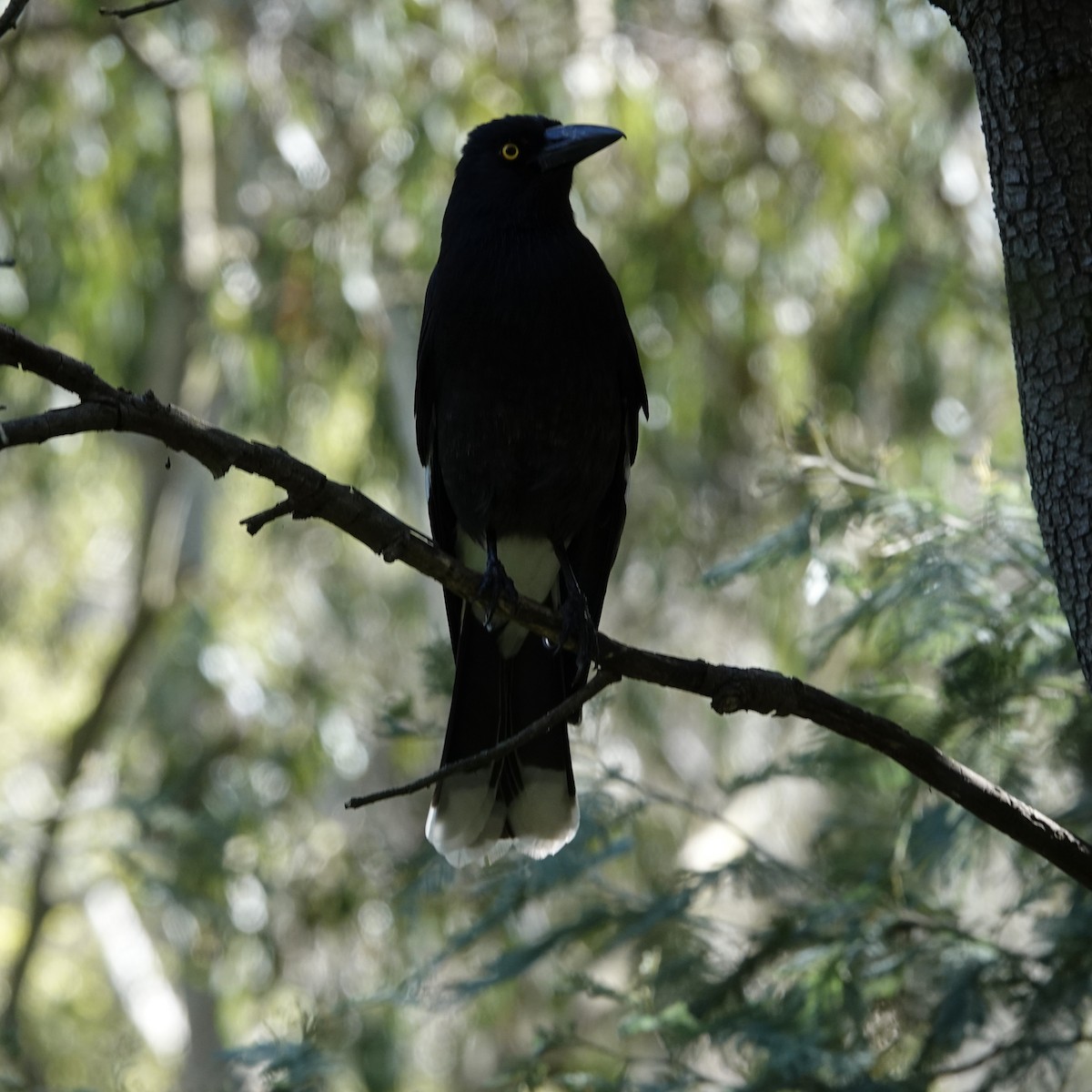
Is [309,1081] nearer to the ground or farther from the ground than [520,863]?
nearer to the ground

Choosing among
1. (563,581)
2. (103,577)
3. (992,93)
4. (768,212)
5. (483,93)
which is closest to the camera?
(992,93)

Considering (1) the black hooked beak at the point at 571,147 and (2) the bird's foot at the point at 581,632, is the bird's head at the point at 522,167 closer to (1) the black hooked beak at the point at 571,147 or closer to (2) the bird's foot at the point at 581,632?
(1) the black hooked beak at the point at 571,147

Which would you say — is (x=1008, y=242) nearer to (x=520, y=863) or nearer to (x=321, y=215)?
(x=520, y=863)

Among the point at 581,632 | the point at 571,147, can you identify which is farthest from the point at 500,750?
the point at 571,147

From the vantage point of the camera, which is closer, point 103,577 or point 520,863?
point 520,863

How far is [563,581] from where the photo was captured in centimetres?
362

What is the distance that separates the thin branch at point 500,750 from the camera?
2053 millimetres

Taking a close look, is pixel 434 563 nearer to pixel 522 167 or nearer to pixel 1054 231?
pixel 1054 231

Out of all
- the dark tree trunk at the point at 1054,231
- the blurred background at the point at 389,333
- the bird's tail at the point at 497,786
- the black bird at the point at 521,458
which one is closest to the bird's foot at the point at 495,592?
the black bird at the point at 521,458

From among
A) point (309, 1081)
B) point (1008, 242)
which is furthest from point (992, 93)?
point (309, 1081)

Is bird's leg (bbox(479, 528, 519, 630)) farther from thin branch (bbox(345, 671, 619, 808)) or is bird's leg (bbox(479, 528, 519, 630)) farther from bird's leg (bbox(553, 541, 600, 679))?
thin branch (bbox(345, 671, 619, 808))

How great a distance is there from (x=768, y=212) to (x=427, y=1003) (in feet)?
13.9

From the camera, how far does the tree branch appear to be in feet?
6.18

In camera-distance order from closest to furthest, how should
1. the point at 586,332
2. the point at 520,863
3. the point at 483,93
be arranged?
the point at 586,332 < the point at 520,863 < the point at 483,93
